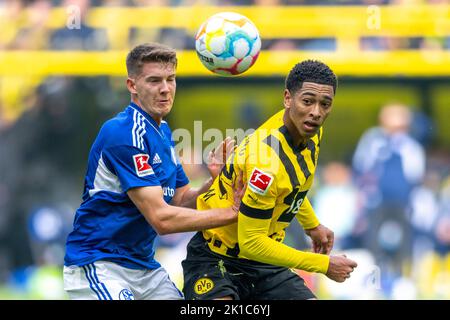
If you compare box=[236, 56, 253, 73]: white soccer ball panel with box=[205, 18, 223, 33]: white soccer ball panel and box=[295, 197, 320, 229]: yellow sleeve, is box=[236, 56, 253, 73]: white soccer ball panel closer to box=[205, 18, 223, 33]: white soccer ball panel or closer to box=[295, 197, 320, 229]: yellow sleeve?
box=[205, 18, 223, 33]: white soccer ball panel

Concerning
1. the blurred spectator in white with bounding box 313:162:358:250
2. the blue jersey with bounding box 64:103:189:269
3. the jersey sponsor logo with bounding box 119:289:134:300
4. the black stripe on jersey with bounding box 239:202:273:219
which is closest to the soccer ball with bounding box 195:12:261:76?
the blue jersey with bounding box 64:103:189:269

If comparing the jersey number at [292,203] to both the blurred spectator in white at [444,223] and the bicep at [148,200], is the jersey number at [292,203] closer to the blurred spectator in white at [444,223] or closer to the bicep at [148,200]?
the bicep at [148,200]

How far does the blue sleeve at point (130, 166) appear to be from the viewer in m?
6.18

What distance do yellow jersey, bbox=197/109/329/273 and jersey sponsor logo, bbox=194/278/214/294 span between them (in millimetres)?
237

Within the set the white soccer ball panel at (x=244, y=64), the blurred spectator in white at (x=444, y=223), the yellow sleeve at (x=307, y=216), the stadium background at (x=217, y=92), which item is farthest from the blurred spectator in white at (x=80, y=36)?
the yellow sleeve at (x=307, y=216)

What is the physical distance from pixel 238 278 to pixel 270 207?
634mm

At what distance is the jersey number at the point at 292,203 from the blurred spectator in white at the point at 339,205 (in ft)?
22.3

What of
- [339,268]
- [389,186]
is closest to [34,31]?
[389,186]

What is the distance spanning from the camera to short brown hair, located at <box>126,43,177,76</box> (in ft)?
21.0

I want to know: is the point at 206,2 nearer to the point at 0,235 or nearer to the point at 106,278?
the point at 0,235

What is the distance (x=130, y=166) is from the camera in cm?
621

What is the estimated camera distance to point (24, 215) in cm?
1382

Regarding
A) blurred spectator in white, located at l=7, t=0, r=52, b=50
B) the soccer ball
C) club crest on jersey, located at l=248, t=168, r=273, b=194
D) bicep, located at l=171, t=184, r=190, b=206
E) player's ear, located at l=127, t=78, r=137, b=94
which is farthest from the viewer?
blurred spectator in white, located at l=7, t=0, r=52, b=50

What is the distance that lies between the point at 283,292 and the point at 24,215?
8.05m
